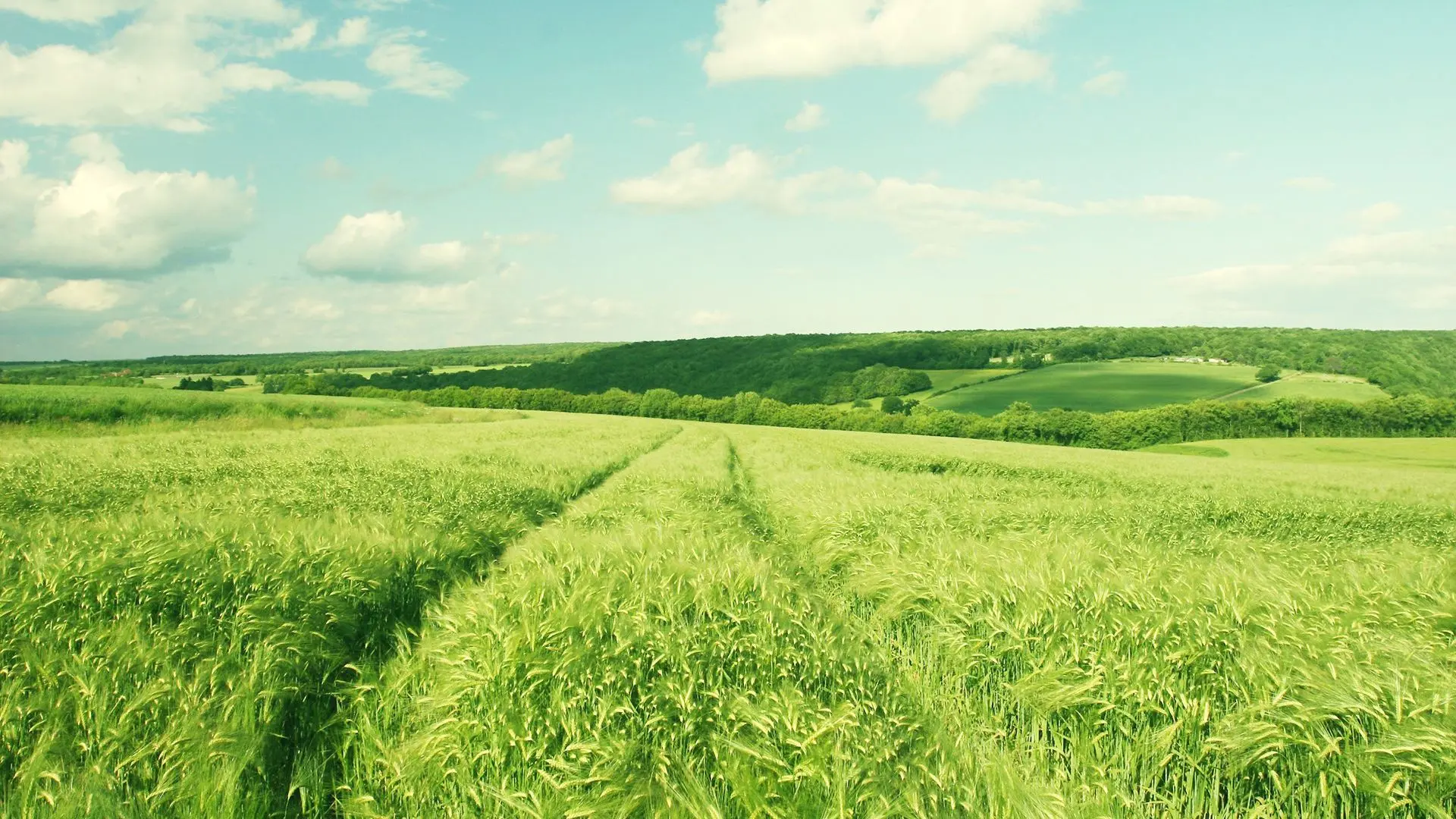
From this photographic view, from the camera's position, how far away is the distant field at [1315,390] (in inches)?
3031

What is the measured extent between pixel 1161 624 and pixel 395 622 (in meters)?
5.93

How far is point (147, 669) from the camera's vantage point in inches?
148

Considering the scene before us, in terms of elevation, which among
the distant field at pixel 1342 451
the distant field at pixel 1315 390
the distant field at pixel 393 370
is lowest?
the distant field at pixel 1342 451

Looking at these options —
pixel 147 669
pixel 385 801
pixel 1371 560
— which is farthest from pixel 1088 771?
pixel 1371 560

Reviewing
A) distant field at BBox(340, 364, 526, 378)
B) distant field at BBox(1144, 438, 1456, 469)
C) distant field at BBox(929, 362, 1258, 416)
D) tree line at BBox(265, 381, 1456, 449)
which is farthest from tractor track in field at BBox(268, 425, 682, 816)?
distant field at BBox(340, 364, 526, 378)

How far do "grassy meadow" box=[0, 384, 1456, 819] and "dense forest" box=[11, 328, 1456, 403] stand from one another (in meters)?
81.2

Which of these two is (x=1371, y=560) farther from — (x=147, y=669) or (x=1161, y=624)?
(x=147, y=669)

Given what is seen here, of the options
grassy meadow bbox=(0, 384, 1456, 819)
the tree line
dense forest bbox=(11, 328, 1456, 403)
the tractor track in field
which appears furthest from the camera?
dense forest bbox=(11, 328, 1456, 403)

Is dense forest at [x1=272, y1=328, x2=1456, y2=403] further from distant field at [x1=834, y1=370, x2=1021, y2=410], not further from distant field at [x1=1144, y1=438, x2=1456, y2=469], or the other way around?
distant field at [x1=1144, y1=438, x2=1456, y2=469]

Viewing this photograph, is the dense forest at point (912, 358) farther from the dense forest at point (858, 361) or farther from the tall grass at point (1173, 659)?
the tall grass at point (1173, 659)

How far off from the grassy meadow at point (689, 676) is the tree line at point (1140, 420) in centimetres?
6676

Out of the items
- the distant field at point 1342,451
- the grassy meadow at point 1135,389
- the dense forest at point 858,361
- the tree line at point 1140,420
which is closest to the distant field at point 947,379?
the grassy meadow at point 1135,389

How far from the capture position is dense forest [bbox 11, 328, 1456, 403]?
94000 millimetres

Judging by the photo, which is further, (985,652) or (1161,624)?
(985,652)
